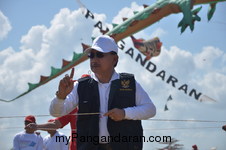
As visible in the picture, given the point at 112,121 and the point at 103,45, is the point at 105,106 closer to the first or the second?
the point at 112,121

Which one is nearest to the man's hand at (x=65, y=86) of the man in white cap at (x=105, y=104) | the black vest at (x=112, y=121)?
the man in white cap at (x=105, y=104)

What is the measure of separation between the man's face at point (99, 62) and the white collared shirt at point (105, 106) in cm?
10

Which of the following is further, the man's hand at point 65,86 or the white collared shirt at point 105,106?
the white collared shirt at point 105,106

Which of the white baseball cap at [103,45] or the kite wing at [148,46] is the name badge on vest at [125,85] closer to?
the white baseball cap at [103,45]

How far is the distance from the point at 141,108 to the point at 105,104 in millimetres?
283

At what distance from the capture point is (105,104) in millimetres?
3221

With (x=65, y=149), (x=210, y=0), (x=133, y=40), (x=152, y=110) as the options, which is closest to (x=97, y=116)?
(x=152, y=110)

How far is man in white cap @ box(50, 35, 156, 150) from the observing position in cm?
311

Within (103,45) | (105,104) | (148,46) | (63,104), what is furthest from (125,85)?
(148,46)

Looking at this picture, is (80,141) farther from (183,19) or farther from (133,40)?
(133,40)

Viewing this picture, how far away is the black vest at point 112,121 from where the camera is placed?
312cm

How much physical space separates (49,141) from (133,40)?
4.99 metres

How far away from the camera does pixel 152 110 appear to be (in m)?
3.29

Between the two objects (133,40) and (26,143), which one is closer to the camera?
(26,143)
